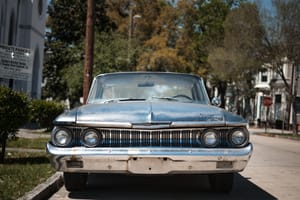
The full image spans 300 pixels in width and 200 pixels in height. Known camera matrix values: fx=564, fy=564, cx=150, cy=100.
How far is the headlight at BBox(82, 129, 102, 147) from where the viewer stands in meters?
7.21

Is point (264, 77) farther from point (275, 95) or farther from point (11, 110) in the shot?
point (11, 110)

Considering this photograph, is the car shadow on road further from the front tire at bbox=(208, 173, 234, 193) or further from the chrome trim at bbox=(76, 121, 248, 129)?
the chrome trim at bbox=(76, 121, 248, 129)

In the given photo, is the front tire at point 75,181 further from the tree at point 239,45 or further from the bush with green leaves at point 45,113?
the tree at point 239,45

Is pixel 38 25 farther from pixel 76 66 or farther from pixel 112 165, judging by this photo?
pixel 112 165

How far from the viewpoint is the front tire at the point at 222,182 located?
8320 millimetres

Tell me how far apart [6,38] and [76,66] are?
8.79m

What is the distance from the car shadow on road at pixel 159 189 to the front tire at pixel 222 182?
93 millimetres

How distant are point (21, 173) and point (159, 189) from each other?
240cm

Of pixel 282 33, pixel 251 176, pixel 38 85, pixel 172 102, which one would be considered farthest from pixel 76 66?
pixel 172 102

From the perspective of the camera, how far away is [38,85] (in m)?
39.5

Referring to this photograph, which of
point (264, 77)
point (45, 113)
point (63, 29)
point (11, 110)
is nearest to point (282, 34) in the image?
point (45, 113)

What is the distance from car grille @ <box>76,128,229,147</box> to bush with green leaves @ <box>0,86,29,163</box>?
363cm

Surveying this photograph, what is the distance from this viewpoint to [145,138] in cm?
719

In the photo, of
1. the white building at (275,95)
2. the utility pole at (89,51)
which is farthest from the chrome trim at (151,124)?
the white building at (275,95)
